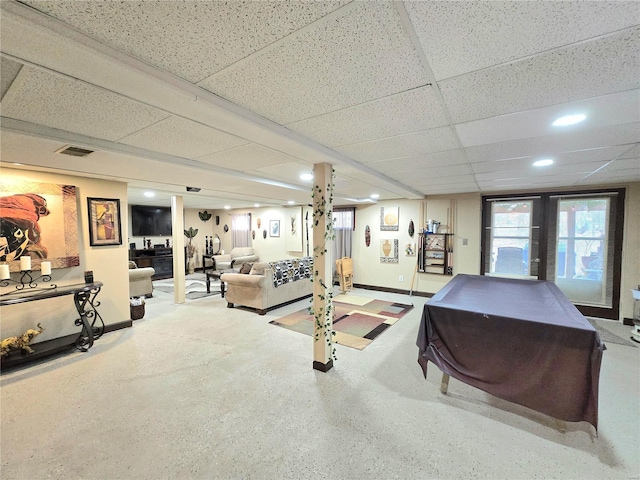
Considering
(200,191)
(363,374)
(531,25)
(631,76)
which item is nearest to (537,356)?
(363,374)

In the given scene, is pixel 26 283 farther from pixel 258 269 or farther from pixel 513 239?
pixel 513 239

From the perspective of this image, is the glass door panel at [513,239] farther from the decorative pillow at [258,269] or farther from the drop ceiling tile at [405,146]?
the decorative pillow at [258,269]

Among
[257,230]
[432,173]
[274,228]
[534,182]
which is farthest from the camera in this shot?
[257,230]

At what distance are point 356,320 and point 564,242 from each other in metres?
4.08

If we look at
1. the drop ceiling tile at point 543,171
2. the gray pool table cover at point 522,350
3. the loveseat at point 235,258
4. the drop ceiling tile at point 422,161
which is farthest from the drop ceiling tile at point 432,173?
the loveseat at point 235,258

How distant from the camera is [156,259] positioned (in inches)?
321

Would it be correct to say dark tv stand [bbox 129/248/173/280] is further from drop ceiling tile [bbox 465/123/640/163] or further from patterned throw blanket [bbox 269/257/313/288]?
drop ceiling tile [bbox 465/123/640/163]

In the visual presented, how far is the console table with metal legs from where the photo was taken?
2.98m

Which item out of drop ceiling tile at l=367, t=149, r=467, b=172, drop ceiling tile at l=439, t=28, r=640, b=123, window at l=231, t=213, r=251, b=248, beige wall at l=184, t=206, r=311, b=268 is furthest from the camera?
window at l=231, t=213, r=251, b=248

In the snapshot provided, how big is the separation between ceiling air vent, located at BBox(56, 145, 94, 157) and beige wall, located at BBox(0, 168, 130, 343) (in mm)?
1457

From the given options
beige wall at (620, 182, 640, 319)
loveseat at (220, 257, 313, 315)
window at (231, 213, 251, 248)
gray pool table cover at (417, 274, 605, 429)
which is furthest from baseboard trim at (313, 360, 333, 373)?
window at (231, 213, 251, 248)

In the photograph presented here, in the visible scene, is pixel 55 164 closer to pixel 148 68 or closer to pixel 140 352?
pixel 140 352

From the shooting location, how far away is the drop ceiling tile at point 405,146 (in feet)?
7.12

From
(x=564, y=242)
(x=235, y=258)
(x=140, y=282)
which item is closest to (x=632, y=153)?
(x=564, y=242)
